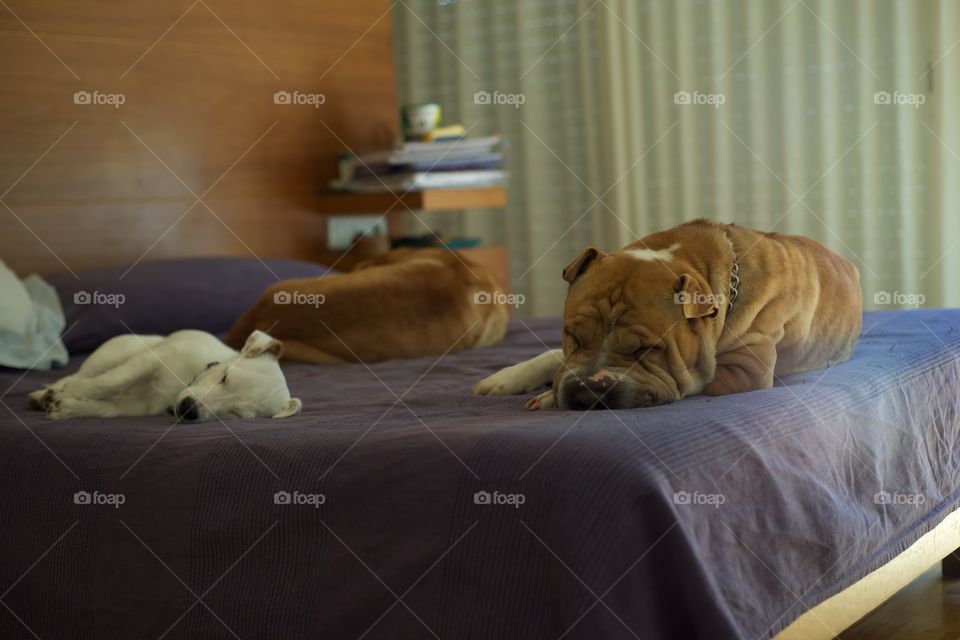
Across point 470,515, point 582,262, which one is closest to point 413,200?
point 582,262

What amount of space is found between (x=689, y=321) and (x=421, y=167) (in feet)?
7.77

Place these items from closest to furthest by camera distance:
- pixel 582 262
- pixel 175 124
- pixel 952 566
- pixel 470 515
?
pixel 470 515 < pixel 582 262 < pixel 952 566 < pixel 175 124

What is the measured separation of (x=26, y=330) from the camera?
2.80m

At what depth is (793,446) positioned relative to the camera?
176 cm

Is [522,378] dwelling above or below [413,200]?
below

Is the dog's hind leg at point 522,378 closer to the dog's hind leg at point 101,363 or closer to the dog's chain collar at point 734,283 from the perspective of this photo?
the dog's chain collar at point 734,283

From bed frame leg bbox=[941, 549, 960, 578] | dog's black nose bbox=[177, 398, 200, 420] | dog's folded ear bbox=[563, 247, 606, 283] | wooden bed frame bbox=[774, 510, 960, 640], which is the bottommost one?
bed frame leg bbox=[941, 549, 960, 578]

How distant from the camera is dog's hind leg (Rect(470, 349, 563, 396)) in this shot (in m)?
2.21

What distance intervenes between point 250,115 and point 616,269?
241 centimetres

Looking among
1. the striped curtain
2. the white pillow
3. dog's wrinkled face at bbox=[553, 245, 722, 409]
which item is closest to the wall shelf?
the striped curtain

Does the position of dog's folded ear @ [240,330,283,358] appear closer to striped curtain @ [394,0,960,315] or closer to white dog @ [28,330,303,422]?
white dog @ [28,330,303,422]

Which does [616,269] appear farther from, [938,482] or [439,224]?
[439,224]

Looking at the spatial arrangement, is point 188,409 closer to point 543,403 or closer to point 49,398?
point 49,398

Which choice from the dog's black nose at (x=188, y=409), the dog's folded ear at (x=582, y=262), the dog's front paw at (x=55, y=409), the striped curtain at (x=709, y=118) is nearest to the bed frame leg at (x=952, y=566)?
the dog's folded ear at (x=582, y=262)
